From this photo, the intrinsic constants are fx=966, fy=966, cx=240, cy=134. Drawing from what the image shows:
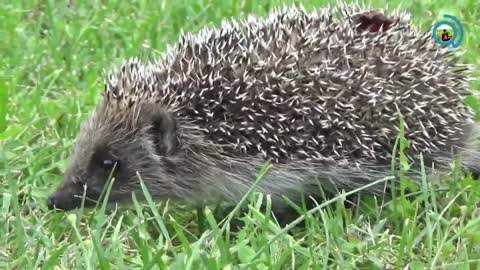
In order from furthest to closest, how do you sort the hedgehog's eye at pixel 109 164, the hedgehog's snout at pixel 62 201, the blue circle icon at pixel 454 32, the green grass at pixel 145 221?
the blue circle icon at pixel 454 32
the hedgehog's eye at pixel 109 164
the hedgehog's snout at pixel 62 201
the green grass at pixel 145 221

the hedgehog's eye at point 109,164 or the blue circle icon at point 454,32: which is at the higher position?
the blue circle icon at point 454,32

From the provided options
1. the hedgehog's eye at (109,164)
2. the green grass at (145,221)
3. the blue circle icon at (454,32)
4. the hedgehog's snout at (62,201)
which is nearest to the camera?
the green grass at (145,221)

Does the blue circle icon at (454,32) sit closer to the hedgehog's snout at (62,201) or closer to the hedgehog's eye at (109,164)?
the hedgehog's eye at (109,164)

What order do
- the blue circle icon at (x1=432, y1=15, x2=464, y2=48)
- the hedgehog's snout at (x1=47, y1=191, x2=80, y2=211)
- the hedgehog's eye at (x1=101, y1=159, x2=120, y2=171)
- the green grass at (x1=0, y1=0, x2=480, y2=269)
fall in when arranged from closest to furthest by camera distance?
the green grass at (x1=0, y1=0, x2=480, y2=269), the hedgehog's snout at (x1=47, y1=191, x2=80, y2=211), the hedgehog's eye at (x1=101, y1=159, x2=120, y2=171), the blue circle icon at (x1=432, y1=15, x2=464, y2=48)

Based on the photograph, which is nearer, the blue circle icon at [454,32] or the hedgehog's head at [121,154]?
the hedgehog's head at [121,154]

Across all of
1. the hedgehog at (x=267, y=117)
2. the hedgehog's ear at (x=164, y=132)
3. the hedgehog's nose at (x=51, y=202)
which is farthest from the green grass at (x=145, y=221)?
the hedgehog's ear at (x=164, y=132)

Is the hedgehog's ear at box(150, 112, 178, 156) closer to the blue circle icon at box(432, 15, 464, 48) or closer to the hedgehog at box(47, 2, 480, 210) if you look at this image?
the hedgehog at box(47, 2, 480, 210)

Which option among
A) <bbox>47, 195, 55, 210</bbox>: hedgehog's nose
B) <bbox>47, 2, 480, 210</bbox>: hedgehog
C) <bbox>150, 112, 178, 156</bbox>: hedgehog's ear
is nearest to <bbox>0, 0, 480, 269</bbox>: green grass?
<bbox>47, 195, 55, 210</bbox>: hedgehog's nose
